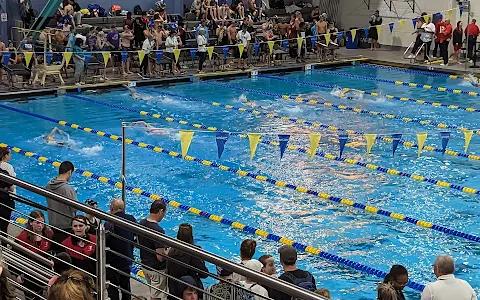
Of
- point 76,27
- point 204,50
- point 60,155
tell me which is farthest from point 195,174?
point 76,27

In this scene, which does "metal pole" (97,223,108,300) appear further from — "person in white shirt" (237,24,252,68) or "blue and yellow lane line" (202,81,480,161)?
"person in white shirt" (237,24,252,68)

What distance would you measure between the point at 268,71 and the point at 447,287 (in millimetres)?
14807

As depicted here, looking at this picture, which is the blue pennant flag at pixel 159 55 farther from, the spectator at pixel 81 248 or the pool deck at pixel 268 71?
the spectator at pixel 81 248

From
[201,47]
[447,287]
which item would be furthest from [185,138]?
[201,47]

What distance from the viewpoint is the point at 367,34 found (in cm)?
2353

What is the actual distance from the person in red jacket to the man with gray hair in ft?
50.7

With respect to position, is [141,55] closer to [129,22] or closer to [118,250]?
[129,22]

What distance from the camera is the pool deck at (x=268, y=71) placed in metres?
16.5

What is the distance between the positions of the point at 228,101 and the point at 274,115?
1612 millimetres

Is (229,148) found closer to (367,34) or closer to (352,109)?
(352,109)

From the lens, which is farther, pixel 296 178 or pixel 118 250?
pixel 296 178

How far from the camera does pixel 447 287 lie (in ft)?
16.8

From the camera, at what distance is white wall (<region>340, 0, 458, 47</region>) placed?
72.6 feet

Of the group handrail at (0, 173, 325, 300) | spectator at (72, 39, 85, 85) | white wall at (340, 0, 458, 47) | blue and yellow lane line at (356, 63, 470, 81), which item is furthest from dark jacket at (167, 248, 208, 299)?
white wall at (340, 0, 458, 47)
